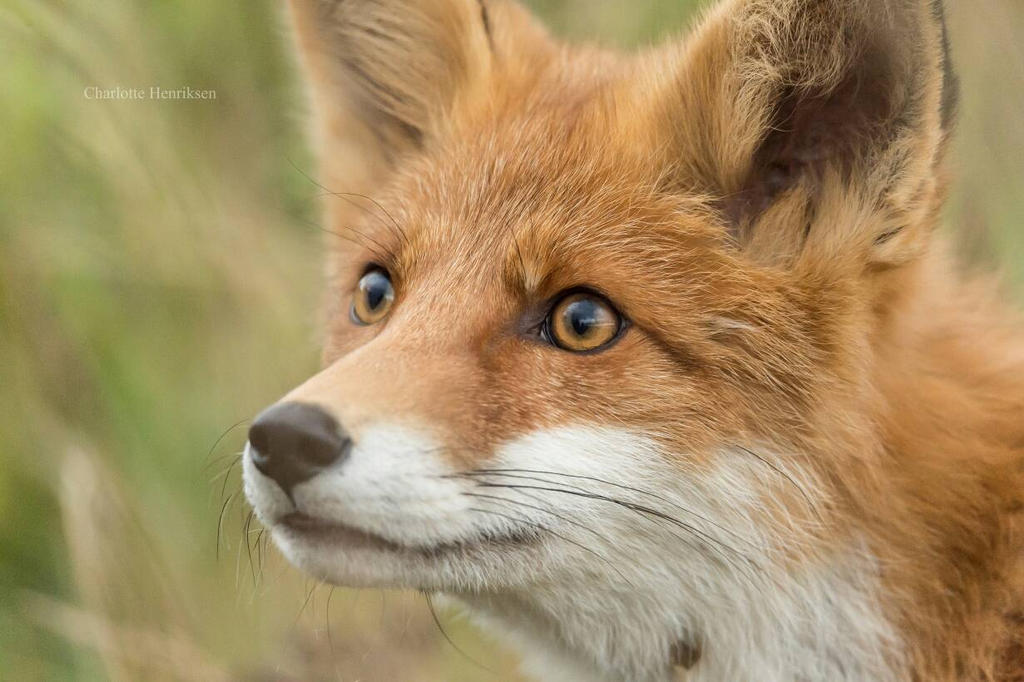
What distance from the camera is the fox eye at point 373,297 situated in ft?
10.1

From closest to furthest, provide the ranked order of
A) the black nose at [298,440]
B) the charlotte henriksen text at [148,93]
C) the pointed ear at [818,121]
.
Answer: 1. the black nose at [298,440]
2. the pointed ear at [818,121]
3. the charlotte henriksen text at [148,93]

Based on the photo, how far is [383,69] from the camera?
3590 millimetres

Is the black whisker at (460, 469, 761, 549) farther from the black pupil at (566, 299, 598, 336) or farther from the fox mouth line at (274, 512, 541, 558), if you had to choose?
the black pupil at (566, 299, 598, 336)

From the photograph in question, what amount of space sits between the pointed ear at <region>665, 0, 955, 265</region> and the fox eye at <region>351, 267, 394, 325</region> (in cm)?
88

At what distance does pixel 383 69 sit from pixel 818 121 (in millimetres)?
1506

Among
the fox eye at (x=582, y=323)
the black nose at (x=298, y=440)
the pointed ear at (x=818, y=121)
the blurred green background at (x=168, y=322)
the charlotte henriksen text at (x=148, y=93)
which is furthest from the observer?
the charlotte henriksen text at (x=148, y=93)

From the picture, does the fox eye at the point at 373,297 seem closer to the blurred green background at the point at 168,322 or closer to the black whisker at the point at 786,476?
the blurred green background at the point at 168,322

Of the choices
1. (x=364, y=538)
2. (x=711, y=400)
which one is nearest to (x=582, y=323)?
(x=711, y=400)

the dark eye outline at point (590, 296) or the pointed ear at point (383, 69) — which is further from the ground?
the pointed ear at point (383, 69)

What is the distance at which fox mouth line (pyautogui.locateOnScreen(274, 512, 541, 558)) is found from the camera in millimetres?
2357

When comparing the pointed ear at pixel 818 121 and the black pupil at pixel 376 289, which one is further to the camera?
the black pupil at pixel 376 289

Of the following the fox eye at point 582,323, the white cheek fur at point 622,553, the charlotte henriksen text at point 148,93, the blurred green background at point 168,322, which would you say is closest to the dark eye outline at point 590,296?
the fox eye at point 582,323

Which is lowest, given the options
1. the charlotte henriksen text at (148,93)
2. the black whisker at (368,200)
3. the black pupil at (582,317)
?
the black pupil at (582,317)

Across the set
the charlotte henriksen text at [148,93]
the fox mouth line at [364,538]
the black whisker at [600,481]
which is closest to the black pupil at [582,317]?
the black whisker at [600,481]
